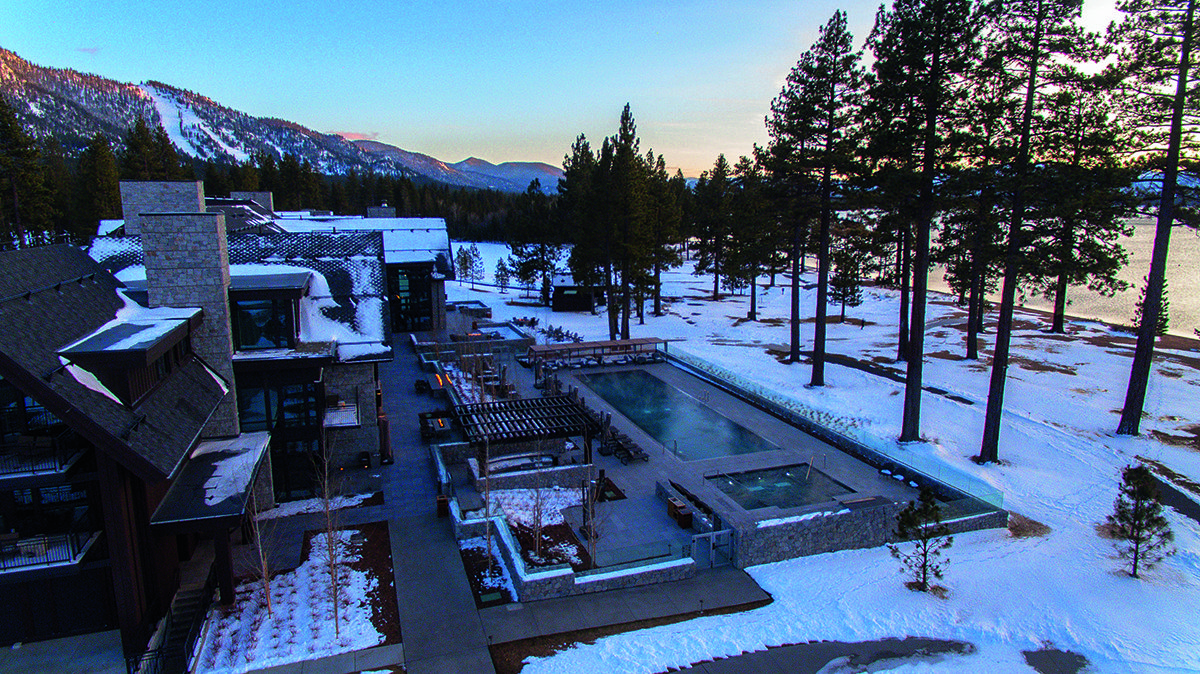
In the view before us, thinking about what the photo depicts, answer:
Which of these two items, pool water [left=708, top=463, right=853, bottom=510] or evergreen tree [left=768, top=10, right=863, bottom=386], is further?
evergreen tree [left=768, top=10, right=863, bottom=386]

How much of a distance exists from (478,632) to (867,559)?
9206 millimetres

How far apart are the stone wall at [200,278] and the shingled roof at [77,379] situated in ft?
2.15

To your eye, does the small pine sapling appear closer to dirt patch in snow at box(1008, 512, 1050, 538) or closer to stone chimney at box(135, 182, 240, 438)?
dirt patch in snow at box(1008, 512, 1050, 538)

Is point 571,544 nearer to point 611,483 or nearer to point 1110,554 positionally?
point 611,483

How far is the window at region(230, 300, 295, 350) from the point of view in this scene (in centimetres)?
1641

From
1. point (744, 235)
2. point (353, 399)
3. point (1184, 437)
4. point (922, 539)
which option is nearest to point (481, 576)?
point (353, 399)

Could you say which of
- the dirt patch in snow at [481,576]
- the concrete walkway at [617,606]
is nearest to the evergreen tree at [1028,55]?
the concrete walkway at [617,606]

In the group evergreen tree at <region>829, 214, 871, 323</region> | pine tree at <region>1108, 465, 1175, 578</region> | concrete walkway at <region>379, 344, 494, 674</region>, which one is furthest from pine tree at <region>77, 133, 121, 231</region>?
pine tree at <region>1108, 465, 1175, 578</region>

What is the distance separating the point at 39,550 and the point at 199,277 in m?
7.00

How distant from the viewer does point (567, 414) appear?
2003 centimetres

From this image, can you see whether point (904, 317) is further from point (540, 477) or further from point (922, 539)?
point (540, 477)

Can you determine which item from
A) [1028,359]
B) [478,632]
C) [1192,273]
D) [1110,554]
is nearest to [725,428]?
[1110,554]

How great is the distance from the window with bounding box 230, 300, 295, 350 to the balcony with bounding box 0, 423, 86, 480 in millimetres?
5713

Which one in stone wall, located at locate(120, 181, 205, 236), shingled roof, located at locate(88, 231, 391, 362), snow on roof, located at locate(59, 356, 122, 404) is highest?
stone wall, located at locate(120, 181, 205, 236)
